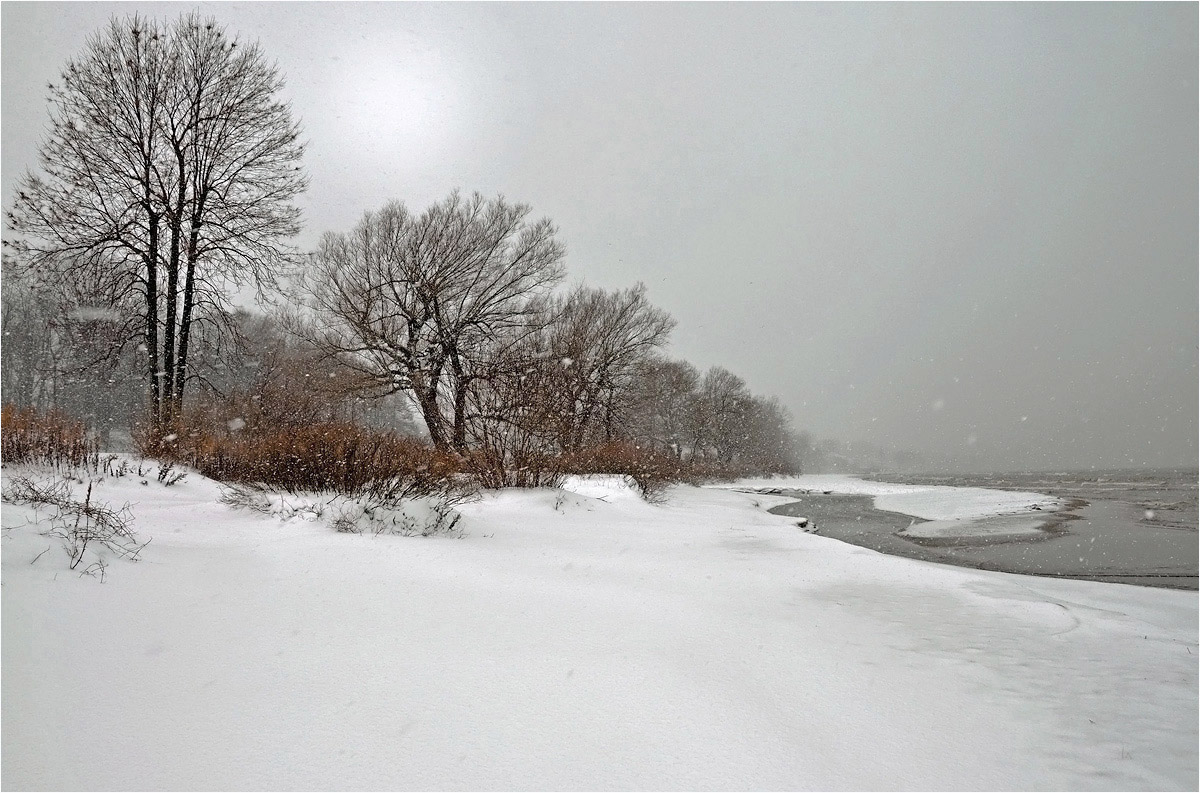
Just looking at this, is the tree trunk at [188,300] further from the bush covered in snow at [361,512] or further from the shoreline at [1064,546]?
the shoreline at [1064,546]

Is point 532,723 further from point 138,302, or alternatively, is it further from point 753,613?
point 138,302

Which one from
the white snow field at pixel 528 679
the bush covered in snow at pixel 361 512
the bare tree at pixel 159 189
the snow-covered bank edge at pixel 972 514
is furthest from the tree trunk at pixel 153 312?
the snow-covered bank edge at pixel 972 514

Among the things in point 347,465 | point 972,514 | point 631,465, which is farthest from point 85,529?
point 972,514

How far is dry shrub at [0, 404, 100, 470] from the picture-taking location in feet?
19.4

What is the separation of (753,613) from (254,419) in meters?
11.4

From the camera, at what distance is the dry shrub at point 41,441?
233 inches

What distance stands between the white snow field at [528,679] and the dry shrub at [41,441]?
11.2 ft

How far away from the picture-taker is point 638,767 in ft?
5.56

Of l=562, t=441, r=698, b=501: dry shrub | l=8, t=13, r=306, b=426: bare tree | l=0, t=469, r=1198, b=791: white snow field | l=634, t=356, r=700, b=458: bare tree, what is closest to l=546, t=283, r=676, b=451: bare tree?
l=634, t=356, r=700, b=458: bare tree

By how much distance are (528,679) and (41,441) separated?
24.3 feet

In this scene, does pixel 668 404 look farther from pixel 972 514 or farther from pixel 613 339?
pixel 972 514

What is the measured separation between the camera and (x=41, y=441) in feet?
20.1

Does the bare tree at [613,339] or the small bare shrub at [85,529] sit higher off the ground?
the bare tree at [613,339]

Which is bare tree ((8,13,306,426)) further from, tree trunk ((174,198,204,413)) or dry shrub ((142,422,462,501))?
dry shrub ((142,422,462,501))
